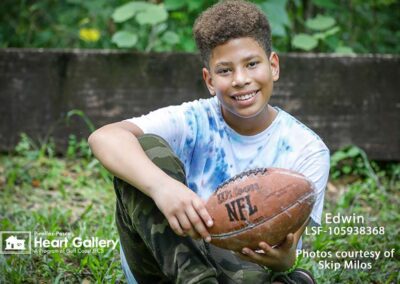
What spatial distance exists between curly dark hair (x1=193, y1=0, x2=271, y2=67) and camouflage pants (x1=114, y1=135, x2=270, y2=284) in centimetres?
53

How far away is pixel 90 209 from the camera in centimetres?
418

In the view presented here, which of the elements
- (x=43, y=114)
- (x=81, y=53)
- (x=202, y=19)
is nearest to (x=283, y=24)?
(x=81, y=53)

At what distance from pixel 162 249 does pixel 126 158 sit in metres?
0.34

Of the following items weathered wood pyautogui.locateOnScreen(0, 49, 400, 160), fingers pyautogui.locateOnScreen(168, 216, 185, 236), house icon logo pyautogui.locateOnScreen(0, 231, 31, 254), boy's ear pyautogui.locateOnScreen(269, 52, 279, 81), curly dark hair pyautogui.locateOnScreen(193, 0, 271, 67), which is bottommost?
house icon logo pyautogui.locateOnScreen(0, 231, 31, 254)

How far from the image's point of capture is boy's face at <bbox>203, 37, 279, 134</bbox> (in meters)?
2.85

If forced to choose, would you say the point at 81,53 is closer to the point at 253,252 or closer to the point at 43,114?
the point at 43,114

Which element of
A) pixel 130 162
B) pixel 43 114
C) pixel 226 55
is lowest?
pixel 43 114

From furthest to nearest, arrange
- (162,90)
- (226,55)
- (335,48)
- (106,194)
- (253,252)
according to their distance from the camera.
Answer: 1. (335,48)
2. (162,90)
3. (106,194)
4. (226,55)
5. (253,252)

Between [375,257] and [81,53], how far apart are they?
2533mm

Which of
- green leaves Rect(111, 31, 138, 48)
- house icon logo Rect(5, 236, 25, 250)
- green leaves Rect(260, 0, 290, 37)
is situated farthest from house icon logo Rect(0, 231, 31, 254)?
green leaves Rect(260, 0, 290, 37)

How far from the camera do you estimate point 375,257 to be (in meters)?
3.67

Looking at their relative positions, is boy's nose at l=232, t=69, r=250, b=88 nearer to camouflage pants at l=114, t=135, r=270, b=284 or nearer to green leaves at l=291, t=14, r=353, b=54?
camouflage pants at l=114, t=135, r=270, b=284

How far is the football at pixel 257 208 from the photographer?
237 cm

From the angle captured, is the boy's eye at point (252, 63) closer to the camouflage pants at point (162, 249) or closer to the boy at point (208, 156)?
the boy at point (208, 156)
